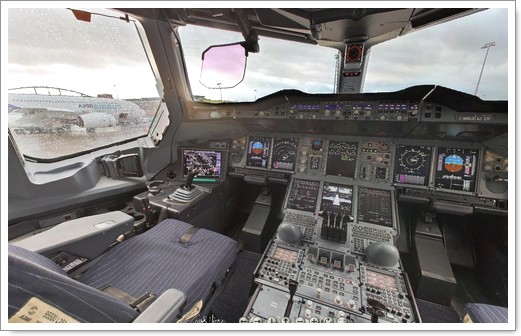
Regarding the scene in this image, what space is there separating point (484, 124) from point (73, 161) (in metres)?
3.71

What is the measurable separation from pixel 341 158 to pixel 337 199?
0.47 metres

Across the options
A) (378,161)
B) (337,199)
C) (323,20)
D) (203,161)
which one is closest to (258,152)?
(203,161)

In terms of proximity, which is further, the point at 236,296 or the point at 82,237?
the point at 236,296

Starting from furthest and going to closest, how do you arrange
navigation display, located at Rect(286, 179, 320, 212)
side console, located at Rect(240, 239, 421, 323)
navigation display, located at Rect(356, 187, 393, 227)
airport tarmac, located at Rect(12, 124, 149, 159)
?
navigation display, located at Rect(286, 179, 320, 212) → navigation display, located at Rect(356, 187, 393, 227) → airport tarmac, located at Rect(12, 124, 149, 159) → side console, located at Rect(240, 239, 421, 323)

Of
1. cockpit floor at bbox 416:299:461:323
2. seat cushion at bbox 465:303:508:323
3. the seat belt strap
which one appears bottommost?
cockpit floor at bbox 416:299:461:323

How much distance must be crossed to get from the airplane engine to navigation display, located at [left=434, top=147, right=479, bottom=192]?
3.41 meters

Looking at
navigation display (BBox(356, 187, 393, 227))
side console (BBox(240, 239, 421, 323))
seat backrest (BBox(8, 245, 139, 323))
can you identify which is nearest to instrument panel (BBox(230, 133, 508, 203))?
navigation display (BBox(356, 187, 393, 227))

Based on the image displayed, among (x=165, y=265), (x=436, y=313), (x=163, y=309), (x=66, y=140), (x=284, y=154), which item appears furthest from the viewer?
(x=284, y=154)

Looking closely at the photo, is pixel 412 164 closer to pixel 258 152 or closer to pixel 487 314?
pixel 487 314

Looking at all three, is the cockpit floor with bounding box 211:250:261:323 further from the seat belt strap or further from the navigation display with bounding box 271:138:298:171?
the navigation display with bounding box 271:138:298:171

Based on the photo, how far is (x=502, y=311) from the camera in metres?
1.11

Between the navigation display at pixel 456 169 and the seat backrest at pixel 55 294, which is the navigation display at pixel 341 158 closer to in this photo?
the navigation display at pixel 456 169

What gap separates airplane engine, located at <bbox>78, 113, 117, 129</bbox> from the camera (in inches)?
84.1

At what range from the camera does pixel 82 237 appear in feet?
3.87
